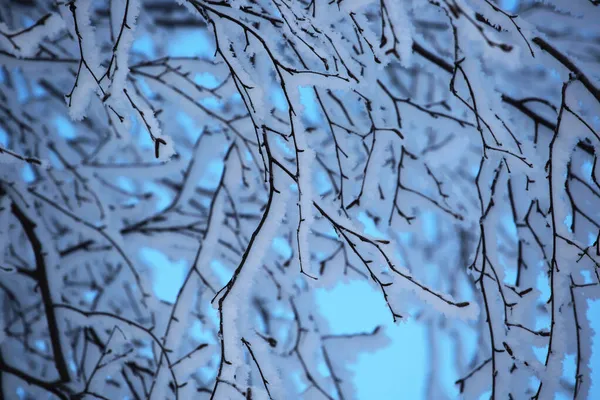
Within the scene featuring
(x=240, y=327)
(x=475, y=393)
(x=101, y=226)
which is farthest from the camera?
(x=101, y=226)

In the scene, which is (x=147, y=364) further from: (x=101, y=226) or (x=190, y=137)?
(x=190, y=137)

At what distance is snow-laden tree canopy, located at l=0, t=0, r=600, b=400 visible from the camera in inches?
41.5

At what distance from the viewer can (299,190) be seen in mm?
1019

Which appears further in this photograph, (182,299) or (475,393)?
(182,299)

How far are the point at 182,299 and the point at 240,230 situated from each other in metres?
0.55

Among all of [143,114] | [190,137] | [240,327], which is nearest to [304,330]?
[240,327]

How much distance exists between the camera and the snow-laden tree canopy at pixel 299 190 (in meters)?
1.05

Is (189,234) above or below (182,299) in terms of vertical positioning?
above

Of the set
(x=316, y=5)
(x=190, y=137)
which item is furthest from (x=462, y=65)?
(x=190, y=137)

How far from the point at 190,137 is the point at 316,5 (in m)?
2.71

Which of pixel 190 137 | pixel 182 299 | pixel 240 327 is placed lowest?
pixel 240 327

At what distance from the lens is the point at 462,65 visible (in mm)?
1101

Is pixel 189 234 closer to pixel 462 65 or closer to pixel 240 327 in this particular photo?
pixel 240 327

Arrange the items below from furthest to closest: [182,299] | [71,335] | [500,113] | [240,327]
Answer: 1. [71,335]
2. [182,299]
3. [500,113]
4. [240,327]
